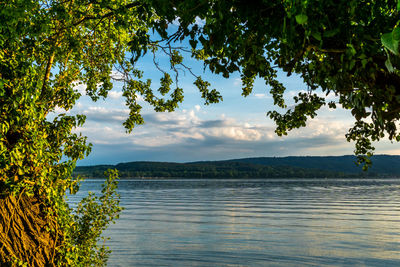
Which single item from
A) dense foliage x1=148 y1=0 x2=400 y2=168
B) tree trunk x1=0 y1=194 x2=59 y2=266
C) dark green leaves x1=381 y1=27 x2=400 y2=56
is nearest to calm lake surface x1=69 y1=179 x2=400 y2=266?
tree trunk x1=0 y1=194 x2=59 y2=266

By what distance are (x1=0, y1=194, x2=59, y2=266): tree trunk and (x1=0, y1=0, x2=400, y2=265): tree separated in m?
0.02

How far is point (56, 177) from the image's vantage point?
8.45 m

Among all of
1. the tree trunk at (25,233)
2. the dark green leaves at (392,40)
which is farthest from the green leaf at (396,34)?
the tree trunk at (25,233)

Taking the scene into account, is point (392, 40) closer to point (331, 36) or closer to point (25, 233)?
point (331, 36)

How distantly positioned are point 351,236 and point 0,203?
2537cm

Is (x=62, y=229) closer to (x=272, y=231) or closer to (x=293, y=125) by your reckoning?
(x=293, y=125)

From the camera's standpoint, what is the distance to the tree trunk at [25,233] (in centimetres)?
776

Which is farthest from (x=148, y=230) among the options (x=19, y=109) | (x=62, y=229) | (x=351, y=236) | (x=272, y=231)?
(x=19, y=109)

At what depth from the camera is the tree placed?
13.6 ft

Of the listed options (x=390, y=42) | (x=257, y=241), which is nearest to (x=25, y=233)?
(x=390, y=42)

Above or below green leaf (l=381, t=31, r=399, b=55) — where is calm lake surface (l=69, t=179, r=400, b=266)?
below

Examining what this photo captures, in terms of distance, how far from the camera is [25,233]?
322 inches

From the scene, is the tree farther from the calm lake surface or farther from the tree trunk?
the calm lake surface

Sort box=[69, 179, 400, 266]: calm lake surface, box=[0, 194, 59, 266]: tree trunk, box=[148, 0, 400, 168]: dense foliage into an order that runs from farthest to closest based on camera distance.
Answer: box=[69, 179, 400, 266]: calm lake surface → box=[0, 194, 59, 266]: tree trunk → box=[148, 0, 400, 168]: dense foliage
